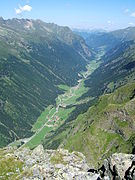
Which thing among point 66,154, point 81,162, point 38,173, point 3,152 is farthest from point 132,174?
point 3,152

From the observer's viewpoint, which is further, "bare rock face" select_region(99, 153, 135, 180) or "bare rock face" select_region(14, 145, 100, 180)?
"bare rock face" select_region(14, 145, 100, 180)

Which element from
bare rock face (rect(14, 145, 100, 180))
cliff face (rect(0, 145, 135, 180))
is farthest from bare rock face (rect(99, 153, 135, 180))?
bare rock face (rect(14, 145, 100, 180))

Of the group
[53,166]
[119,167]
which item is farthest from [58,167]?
[119,167]

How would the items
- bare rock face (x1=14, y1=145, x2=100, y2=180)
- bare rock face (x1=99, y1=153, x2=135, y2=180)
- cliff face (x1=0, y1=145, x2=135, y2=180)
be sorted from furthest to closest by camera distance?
bare rock face (x1=14, y1=145, x2=100, y2=180), cliff face (x1=0, y1=145, x2=135, y2=180), bare rock face (x1=99, y1=153, x2=135, y2=180)

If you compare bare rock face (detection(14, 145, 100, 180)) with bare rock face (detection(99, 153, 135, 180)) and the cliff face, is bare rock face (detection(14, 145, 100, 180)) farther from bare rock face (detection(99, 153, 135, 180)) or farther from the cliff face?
bare rock face (detection(99, 153, 135, 180))

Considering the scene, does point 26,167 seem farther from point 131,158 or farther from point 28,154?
A: point 131,158

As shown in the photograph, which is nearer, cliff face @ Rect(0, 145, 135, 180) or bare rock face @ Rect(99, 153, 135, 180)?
bare rock face @ Rect(99, 153, 135, 180)

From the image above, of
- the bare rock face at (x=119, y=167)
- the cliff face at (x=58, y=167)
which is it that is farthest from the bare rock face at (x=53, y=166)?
the bare rock face at (x=119, y=167)

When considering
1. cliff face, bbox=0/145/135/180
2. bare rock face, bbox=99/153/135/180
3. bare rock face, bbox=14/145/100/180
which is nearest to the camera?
bare rock face, bbox=99/153/135/180

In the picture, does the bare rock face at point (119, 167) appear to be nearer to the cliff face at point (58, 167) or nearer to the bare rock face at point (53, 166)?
the cliff face at point (58, 167)
